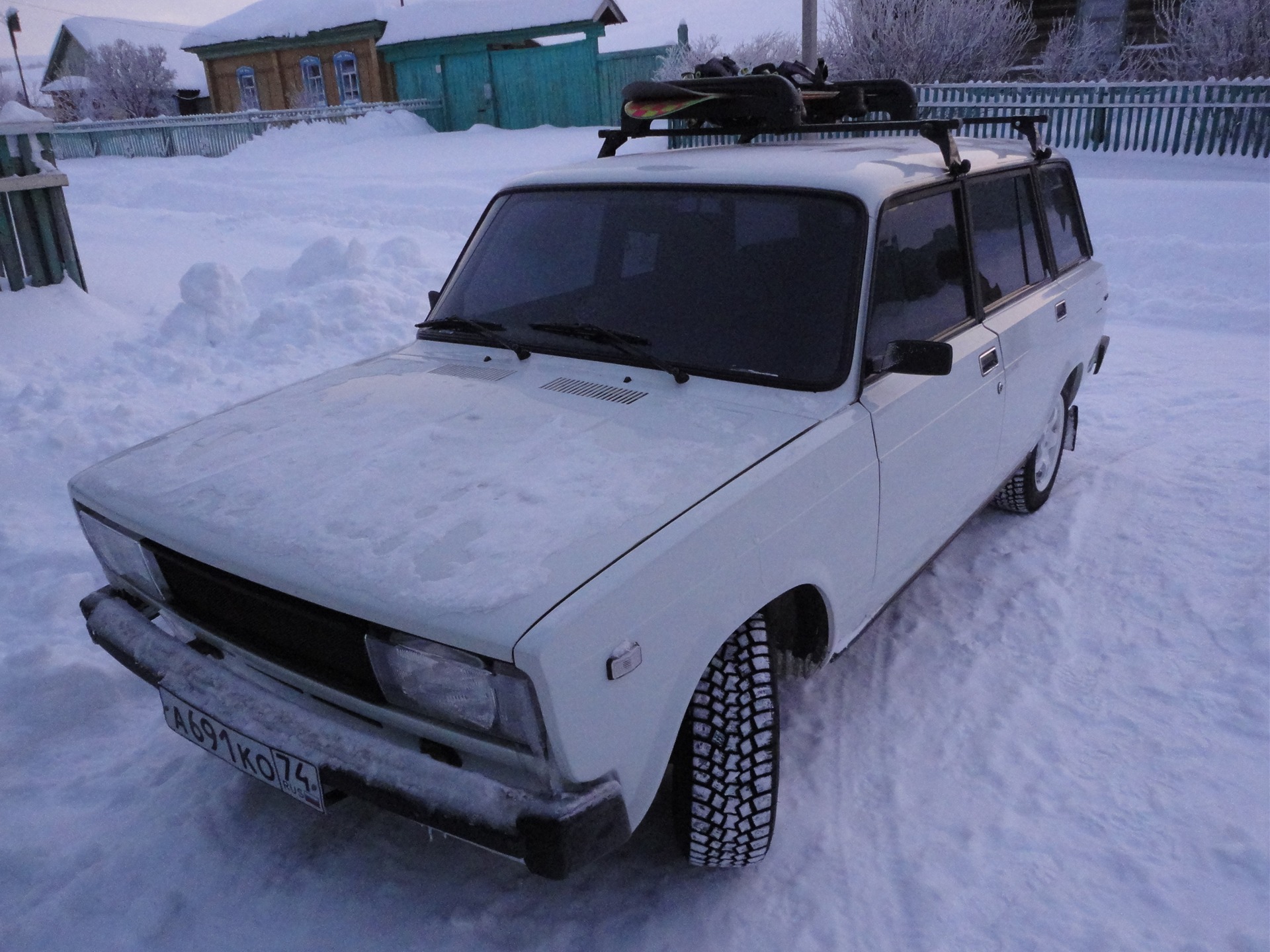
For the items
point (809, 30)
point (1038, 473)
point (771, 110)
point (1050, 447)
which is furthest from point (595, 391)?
point (809, 30)

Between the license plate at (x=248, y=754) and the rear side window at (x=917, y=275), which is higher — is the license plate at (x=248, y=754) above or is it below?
below

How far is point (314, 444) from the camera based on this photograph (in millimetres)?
2738

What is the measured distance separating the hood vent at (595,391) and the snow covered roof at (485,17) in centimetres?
2448

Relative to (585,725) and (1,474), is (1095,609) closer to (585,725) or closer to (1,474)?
(585,725)

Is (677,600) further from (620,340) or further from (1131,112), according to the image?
(1131,112)

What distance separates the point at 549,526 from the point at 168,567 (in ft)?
3.69

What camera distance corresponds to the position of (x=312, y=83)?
3080 cm

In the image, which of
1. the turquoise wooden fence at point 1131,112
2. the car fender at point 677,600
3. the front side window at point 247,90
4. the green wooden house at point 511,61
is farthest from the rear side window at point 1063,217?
the front side window at point 247,90

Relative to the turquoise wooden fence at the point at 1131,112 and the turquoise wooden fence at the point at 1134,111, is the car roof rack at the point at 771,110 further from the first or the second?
the turquoise wooden fence at the point at 1134,111

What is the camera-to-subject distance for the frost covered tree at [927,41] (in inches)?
695

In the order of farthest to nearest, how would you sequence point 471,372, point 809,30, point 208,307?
point 809,30, point 208,307, point 471,372

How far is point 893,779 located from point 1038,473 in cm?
237

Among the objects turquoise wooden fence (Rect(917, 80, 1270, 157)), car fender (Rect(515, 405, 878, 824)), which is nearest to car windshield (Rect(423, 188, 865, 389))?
car fender (Rect(515, 405, 878, 824))

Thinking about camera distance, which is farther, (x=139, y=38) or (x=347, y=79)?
(x=139, y=38)
